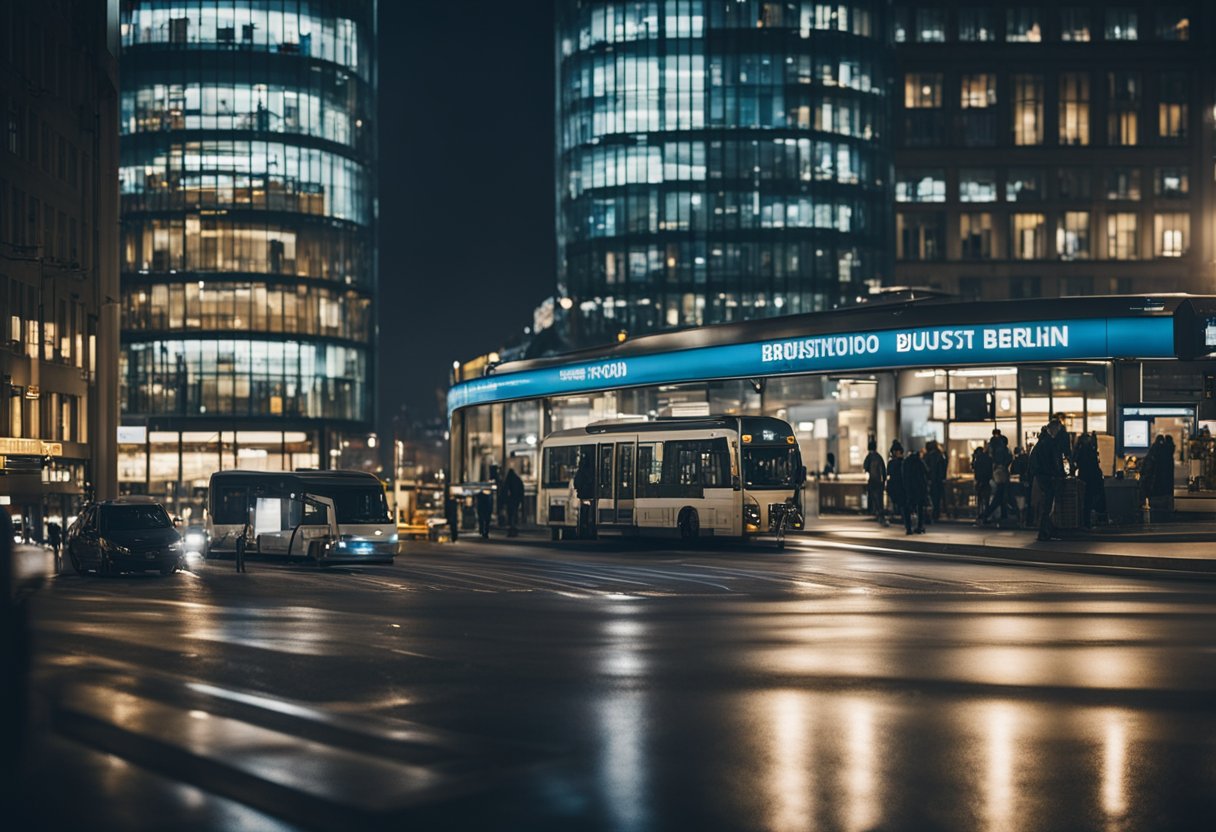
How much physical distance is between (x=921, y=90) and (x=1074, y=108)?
1065cm

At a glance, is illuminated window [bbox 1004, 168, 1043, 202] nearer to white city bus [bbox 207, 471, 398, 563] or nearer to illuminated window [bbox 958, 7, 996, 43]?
illuminated window [bbox 958, 7, 996, 43]

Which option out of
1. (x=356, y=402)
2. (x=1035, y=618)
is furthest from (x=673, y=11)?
(x=1035, y=618)

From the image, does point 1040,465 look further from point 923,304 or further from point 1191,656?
point 1191,656

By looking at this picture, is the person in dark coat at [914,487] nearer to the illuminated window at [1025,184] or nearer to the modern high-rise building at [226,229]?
the modern high-rise building at [226,229]

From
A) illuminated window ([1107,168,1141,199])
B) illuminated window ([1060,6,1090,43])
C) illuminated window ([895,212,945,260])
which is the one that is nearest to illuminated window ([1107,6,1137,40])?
illuminated window ([1060,6,1090,43])

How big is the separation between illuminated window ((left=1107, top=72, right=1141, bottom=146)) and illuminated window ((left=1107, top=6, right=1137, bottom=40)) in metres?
3.34

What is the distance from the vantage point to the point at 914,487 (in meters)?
36.5

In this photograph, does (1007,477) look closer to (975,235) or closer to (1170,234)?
(975,235)

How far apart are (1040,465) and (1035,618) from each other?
14092 mm

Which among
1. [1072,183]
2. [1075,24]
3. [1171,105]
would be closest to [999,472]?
[1072,183]

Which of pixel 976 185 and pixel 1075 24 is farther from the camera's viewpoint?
pixel 1075 24

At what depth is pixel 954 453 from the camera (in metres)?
46.2

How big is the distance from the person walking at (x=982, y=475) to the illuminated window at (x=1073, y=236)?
271ft

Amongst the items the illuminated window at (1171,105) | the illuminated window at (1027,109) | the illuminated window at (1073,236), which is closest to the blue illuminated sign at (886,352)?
the illuminated window at (1073,236)
